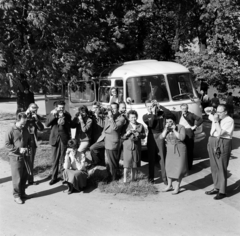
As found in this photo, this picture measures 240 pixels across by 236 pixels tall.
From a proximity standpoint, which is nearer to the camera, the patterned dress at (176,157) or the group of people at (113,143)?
the group of people at (113,143)

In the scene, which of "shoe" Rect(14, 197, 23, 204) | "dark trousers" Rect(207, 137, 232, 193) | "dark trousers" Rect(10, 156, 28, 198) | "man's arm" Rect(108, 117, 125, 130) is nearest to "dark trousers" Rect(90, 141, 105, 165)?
"man's arm" Rect(108, 117, 125, 130)

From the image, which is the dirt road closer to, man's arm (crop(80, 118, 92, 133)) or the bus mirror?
man's arm (crop(80, 118, 92, 133))

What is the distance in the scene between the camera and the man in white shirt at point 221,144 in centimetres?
638

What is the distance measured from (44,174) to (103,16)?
6950 mm

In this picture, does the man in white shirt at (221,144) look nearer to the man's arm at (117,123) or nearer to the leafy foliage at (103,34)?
the man's arm at (117,123)

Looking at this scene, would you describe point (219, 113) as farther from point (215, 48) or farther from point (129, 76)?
point (215, 48)

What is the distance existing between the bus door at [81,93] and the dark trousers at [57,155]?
3.83m

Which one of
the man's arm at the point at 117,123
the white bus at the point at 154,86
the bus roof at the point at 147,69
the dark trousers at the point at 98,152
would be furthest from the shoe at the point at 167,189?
the bus roof at the point at 147,69

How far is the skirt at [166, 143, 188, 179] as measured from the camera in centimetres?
671

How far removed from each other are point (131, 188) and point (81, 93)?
553cm

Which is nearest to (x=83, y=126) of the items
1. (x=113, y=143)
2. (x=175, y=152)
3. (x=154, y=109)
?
(x=113, y=143)

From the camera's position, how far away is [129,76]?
9.70m

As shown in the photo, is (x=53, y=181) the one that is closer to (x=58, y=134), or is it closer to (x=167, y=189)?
(x=58, y=134)

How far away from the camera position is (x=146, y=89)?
9594mm
